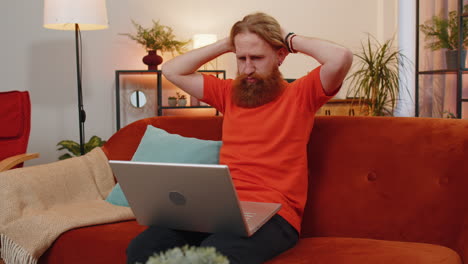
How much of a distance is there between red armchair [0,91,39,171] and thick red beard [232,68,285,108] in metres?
1.72

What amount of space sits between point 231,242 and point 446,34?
3.34m

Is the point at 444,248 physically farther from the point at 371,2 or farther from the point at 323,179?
the point at 371,2

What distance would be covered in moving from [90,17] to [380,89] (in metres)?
2.58

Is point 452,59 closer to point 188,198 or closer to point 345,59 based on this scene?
point 345,59

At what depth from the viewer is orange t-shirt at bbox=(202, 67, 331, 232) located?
1694 millimetres

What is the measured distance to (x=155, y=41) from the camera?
4551 millimetres

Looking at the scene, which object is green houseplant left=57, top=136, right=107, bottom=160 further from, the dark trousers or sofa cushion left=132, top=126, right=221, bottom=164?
the dark trousers

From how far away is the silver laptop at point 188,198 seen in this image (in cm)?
131

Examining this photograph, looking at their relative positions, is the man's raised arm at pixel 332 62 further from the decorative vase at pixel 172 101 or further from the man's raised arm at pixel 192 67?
the decorative vase at pixel 172 101

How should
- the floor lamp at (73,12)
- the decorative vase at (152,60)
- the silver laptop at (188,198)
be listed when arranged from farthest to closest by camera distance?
the decorative vase at (152,60), the floor lamp at (73,12), the silver laptop at (188,198)

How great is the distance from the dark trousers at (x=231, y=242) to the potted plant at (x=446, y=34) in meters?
2.85

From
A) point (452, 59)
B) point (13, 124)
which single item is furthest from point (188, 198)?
point (452, 59)

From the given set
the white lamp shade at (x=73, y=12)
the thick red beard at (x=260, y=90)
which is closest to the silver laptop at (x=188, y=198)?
the thick red beard at (x=260, y=90)

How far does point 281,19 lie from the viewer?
520cm
